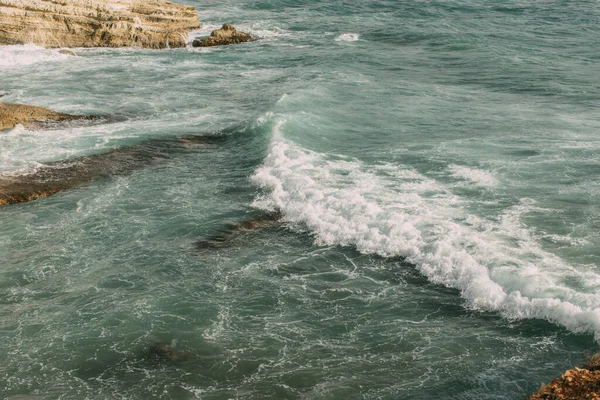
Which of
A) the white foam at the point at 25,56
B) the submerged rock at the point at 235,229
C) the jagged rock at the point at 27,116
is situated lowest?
the submerged rock at the point at 235,229

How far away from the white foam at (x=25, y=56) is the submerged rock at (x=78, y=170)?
18296 millimetres

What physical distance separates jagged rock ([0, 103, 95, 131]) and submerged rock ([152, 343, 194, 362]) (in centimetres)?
1745

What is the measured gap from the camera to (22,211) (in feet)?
68.2

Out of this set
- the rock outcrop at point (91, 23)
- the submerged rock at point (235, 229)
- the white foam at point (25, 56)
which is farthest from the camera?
the rock outcrop at point (91, 23)

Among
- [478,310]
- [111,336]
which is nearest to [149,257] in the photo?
[111,336]

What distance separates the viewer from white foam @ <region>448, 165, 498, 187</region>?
22531 mm

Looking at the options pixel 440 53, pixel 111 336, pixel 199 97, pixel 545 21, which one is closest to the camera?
pixel 111 336

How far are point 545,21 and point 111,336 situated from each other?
49.9 meters

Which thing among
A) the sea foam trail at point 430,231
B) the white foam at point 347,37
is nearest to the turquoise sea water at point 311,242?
the sea foam trail at point 430,231

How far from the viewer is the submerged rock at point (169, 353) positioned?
44.9 ft

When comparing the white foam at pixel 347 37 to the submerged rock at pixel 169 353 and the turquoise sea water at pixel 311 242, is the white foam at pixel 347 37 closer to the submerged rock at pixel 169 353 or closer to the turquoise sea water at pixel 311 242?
the turquoise sea water at pixel 311 242

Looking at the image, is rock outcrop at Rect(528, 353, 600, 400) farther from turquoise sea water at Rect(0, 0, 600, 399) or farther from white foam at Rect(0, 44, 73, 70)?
white foam at Rect(0, 44, 73, 70)

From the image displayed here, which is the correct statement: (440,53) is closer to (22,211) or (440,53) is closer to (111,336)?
(22,211)

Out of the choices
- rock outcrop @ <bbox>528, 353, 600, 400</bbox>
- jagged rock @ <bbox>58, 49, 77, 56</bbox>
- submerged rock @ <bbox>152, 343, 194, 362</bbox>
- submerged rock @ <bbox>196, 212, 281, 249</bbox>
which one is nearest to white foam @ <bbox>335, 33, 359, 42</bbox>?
jagged rock @ <bbox>58, 49, 77, 56</bbox>
